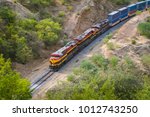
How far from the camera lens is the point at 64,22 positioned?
2339 inches

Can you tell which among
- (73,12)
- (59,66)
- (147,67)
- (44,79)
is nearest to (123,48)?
(147,67)

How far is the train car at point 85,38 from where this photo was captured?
50847mm

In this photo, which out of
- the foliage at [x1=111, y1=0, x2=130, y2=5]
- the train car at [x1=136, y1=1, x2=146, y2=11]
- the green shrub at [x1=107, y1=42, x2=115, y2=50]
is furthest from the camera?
the foliage at [x1=111, y1=0, x2=130, y2=5]

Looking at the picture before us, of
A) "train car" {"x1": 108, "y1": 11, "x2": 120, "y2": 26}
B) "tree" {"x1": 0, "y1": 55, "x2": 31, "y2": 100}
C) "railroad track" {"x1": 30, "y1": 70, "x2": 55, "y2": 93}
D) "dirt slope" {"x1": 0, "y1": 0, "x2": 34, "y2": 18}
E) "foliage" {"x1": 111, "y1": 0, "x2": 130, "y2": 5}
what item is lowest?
"railroad track" {"x1": 30, "y1": 70, "x2": 55, "y2": 93}

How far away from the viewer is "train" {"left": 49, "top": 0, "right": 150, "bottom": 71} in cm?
4431

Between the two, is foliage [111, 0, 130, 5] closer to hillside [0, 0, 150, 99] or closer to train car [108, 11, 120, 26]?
train car [108, 11, 120, 26]

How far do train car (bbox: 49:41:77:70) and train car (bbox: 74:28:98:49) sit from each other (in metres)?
2.54

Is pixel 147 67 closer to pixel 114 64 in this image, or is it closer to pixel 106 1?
pixel 114 64

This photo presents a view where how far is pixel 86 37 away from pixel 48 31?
569 centimetres

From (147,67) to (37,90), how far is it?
1414 centimetres

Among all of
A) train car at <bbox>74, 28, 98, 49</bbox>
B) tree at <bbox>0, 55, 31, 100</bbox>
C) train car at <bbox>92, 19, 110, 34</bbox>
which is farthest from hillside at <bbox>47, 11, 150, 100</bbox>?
train car at <bbox>92, 19, 110, 34</bbox>

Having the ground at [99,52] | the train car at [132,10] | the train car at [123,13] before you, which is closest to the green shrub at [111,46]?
the ground at [99,52]

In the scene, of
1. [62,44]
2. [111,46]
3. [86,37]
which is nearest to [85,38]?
[86,37]

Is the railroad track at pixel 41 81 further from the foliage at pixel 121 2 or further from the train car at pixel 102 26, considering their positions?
the foliage at pixel 121 2
